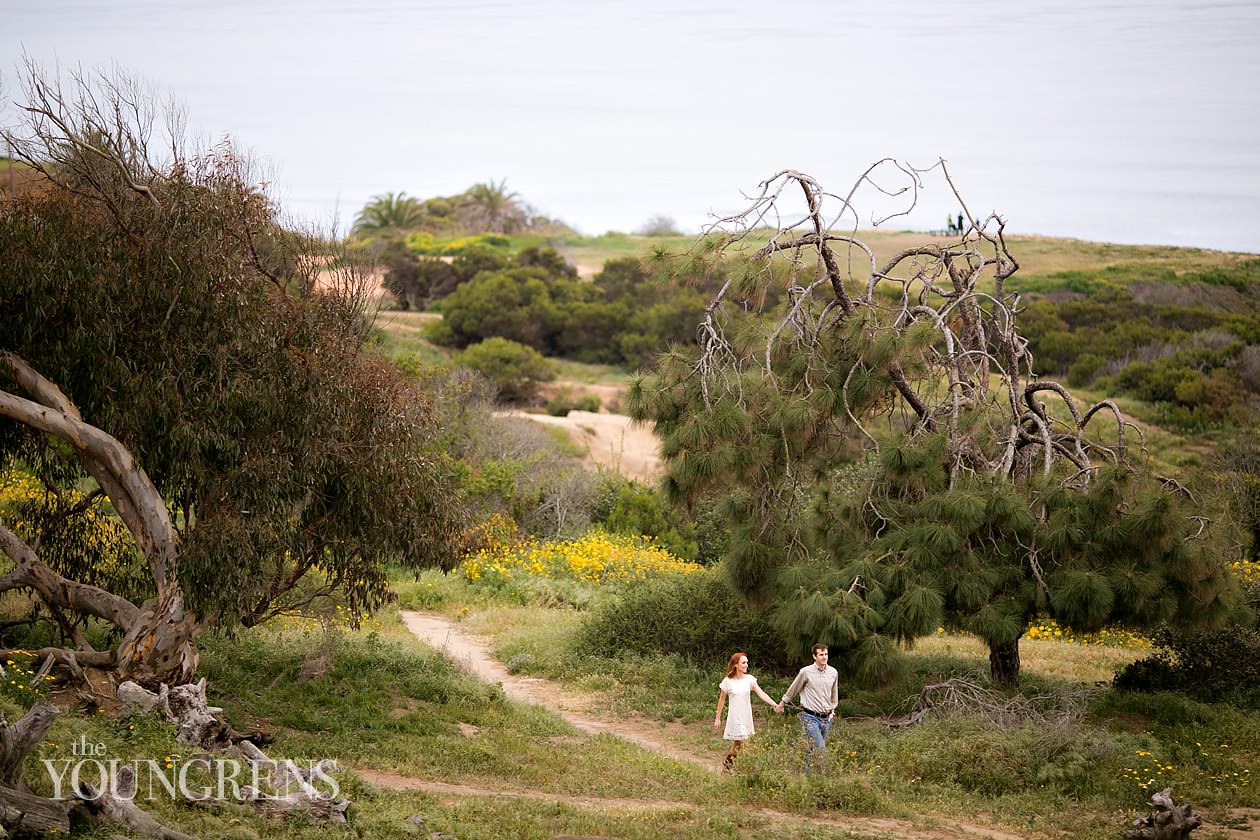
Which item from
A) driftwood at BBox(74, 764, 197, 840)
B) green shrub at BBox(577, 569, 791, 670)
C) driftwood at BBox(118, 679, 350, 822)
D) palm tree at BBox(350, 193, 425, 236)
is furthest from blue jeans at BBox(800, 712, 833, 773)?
palm tree at BBox(350, 193, 425, 236)

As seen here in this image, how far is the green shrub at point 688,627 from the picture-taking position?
15.2 meters

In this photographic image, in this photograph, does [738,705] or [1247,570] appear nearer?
[738,705]

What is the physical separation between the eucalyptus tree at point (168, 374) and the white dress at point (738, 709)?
12.0ft

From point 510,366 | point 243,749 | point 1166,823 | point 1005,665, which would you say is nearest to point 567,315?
point 510,366

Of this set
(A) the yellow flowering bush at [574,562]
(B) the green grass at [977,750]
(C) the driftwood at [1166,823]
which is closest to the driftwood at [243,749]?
(B) the green grass at [977,750]

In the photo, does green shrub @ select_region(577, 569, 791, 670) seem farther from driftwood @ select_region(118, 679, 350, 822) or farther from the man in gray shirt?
driftwood @ select_region(118, 679, 350, 822)

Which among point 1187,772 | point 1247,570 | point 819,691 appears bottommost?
point 1187,772

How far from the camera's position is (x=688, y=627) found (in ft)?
50.8

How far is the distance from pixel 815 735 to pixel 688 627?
5.03 meters

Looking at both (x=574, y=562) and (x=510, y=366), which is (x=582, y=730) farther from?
(x=510, y=366)

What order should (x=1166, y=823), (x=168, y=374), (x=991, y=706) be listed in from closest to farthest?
(x=1166, y=823)
(x=168, y=374)
(x=991, y=706)

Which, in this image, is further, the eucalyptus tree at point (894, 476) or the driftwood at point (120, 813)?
the eucalyptus tree at point (894, 476)

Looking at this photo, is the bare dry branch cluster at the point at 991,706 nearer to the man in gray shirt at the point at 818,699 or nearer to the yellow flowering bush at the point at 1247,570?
the man in gray shirt at the point at 818,699

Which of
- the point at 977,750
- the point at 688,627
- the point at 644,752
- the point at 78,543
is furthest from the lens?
→ the point at 688,627
